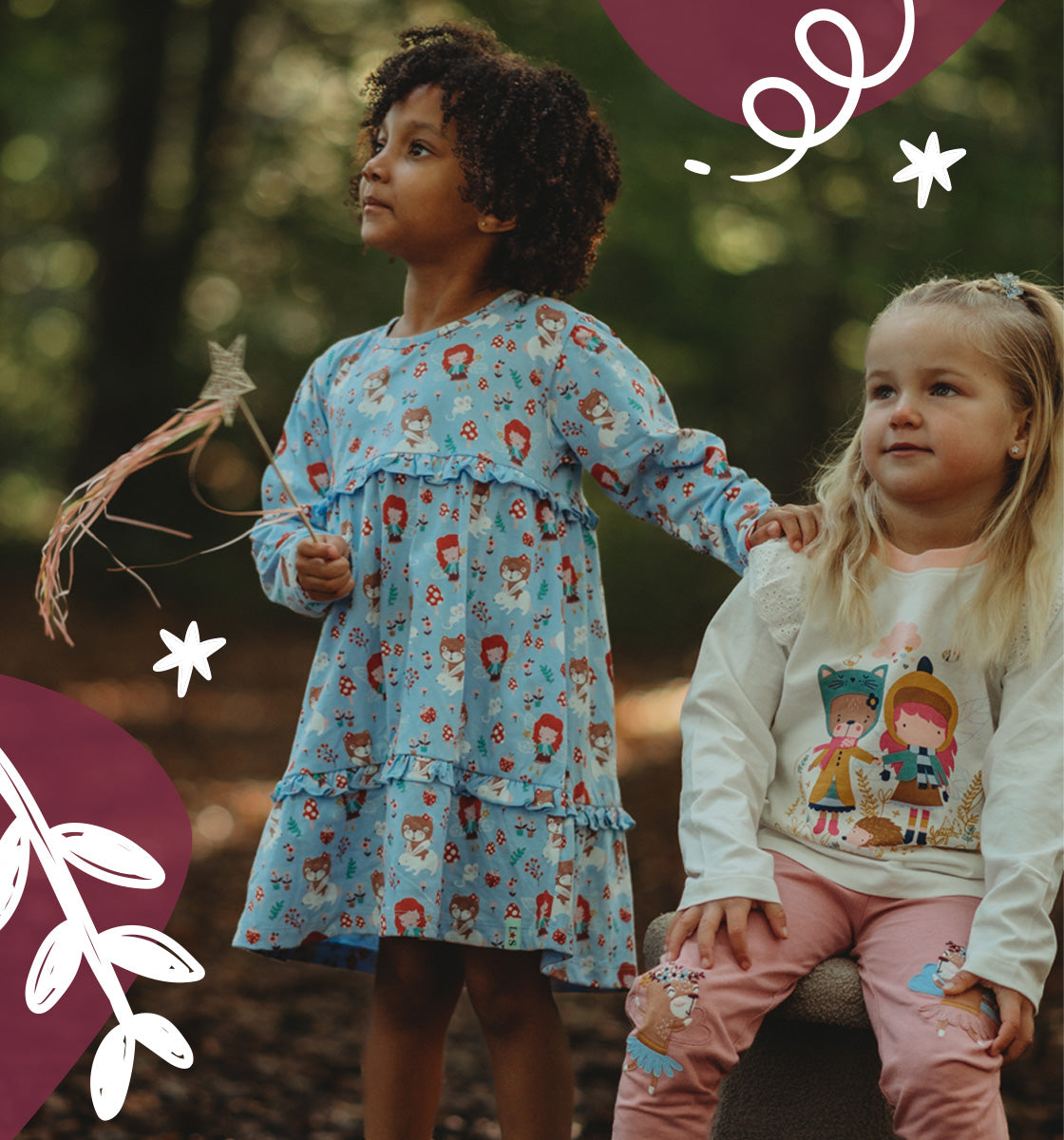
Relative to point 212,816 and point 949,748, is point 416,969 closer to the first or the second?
point 949,748

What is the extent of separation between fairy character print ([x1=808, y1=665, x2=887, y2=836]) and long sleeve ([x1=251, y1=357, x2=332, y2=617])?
900mm

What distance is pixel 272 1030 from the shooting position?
3.79 meters

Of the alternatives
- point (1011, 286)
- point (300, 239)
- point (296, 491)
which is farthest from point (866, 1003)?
point (300, 239)

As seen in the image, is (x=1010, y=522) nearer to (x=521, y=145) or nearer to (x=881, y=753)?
(x=881, y=753)

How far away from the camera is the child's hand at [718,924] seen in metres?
1.83

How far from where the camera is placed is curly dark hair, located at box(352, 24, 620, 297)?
2375 millimetres

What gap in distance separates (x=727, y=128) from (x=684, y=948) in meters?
7.80

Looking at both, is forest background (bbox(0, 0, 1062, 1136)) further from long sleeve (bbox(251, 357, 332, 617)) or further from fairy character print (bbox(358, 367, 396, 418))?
fairy character print (bbox(358, 367, 396, 418))

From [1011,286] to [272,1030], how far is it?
→ 9.19ft

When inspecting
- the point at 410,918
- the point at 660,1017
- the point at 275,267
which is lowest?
the point at 660,1017

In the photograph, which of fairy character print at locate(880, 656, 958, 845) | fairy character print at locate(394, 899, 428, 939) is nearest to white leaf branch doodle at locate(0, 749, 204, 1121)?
fairy character print at locate(394, 899, 428, 939)

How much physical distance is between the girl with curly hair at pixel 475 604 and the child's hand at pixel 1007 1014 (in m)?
0.67

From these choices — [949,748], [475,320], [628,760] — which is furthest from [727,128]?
[949,748]

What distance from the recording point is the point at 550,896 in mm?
2199
